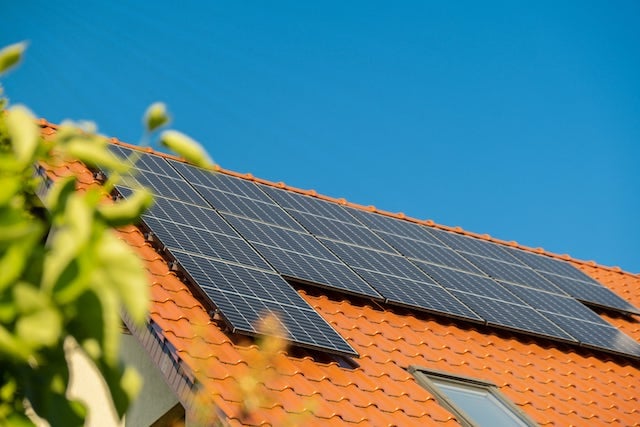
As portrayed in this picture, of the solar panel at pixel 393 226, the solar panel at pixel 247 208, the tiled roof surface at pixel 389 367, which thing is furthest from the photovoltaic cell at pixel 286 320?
the solar panel at pixel 393 226

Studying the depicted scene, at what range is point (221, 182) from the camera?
11.2 m

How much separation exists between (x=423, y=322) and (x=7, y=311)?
8.22 meters

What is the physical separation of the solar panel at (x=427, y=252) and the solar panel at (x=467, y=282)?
24cm

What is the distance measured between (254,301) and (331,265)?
2220 millimetres

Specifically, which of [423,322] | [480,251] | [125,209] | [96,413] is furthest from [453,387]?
[125,209]

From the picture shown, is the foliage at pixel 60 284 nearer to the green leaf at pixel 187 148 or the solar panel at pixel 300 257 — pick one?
the green leaf at pixel 187 148

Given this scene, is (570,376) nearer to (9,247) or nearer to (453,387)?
(453,387)

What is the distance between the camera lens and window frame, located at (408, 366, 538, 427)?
7402mm

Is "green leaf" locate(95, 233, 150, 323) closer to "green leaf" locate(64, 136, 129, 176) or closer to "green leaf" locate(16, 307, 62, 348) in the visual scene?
"green leaf" locate(16, 307, 62, 348)

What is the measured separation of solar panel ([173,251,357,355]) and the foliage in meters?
5.18

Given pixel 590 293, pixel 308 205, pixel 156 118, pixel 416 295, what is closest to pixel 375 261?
pixel 416 295

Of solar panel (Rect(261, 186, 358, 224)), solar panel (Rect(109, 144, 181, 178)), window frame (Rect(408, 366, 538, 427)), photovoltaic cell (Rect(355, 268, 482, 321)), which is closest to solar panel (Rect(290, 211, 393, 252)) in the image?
solar panel (Rect(261, 186, 358, 224))

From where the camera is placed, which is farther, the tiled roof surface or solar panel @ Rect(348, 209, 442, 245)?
solar panel @ Rect(348, 209, 442, 245)

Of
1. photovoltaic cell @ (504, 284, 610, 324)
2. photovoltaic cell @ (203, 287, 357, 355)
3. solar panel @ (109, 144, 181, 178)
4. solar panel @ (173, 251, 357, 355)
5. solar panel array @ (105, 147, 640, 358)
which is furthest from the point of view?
photovoltaic cell @ (504, 284, 610, 324)
